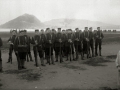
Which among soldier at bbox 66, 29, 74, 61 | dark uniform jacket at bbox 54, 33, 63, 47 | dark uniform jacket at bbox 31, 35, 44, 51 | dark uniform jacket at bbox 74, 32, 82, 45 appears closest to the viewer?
dark uniform jacket at bbox 31, 35, 44, 51

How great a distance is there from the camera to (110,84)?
6.75m

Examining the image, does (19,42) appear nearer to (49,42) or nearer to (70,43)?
(49,42)

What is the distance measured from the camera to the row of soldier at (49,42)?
9641mm

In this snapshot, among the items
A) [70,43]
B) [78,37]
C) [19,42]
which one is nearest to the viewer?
[19,42]

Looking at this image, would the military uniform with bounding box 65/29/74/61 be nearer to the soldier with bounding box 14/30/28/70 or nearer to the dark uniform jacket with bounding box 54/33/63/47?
the dark uniform jacket with bounding box 54/33/63/47

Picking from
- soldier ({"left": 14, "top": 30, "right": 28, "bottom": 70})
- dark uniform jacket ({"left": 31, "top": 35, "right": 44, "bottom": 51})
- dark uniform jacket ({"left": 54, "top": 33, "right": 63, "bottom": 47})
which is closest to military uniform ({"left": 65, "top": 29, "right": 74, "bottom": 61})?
dark uniform jacket ({"left": 54, "top": 33, "right": 63, "bottom": 47})

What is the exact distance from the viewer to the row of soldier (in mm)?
9641

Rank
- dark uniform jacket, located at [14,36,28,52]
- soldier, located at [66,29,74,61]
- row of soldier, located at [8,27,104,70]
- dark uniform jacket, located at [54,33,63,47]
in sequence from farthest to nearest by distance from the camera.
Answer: soldier, located at [66,29,74,61], dark uniform jacket, located at [54,33,63,47], row of soldier, located at [8,27,104,70], dark uniform jacket, located at [14,36,28,52]

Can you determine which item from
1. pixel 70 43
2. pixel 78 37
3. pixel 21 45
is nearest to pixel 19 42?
pixel 21 45

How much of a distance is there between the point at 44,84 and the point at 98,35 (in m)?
8.45

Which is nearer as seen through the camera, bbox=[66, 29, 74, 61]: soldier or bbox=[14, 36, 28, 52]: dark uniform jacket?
bbox=[14, 36, 28, 52]: dark uniform jacket

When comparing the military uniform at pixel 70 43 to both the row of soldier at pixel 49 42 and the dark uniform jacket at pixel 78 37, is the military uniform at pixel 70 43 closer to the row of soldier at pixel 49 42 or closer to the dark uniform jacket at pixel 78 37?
the row of soldier at pixel 49 42

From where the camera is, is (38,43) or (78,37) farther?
(78,37)

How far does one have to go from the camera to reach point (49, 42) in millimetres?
11055
